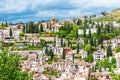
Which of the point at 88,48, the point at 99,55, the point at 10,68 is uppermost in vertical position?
the point at 10,68

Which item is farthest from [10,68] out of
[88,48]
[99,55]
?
[88,48]

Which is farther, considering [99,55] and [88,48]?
[88,48]

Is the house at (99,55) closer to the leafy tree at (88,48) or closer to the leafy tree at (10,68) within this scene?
the leafy tree at (88,48)

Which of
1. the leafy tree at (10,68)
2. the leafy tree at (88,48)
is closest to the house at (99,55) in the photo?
the leafy tree at (88,48)

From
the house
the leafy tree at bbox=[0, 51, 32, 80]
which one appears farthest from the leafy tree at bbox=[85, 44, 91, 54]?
the leafy tree at bbox=[0, 51, 32, 80]

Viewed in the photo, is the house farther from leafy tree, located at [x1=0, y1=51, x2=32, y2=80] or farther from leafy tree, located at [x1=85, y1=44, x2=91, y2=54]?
leafy tree, located at [x1=0, y1=51, x2=32, y2=80]

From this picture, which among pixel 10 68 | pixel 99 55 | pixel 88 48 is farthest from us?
pixel 88 48

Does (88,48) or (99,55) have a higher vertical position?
(88,48)

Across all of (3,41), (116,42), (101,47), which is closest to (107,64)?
(101,47)

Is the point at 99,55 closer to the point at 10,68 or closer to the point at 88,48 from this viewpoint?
the point at 88,48
